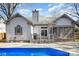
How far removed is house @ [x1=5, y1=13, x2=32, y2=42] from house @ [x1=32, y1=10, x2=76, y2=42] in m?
0.13

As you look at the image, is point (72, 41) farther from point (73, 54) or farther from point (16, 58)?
point (16, 58)

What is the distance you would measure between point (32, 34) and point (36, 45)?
212 mm

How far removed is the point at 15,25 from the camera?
3906mm

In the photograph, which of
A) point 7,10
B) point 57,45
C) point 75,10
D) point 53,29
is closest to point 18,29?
point 7,10

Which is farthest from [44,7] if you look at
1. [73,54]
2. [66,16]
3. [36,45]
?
[73,54]

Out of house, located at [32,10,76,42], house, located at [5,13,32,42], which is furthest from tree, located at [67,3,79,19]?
house, located at [5,13,32,42]

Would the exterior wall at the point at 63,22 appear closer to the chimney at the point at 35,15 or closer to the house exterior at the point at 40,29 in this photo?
the house exterior at the point at 40,29

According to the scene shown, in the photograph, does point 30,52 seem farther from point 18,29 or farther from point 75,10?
point 75,10

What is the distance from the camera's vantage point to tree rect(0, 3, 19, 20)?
377 cm

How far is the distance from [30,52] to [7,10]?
2.73 ft

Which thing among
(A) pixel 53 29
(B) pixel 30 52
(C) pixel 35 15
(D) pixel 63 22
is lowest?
(B) pixel 30 52

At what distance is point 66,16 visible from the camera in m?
3.79

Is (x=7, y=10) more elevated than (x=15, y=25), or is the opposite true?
(x=7, y=10)

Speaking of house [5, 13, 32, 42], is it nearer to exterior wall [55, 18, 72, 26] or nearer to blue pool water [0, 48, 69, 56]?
blue pool water [0, 48, 69, 56]
